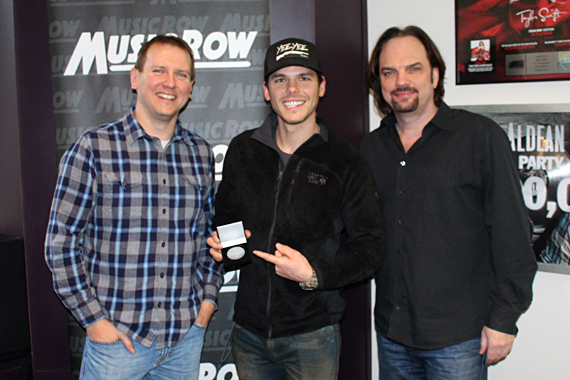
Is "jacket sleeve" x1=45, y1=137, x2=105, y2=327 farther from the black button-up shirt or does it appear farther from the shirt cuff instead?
the black button-up shirt

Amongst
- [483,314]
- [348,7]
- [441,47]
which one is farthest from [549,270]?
[348,7]

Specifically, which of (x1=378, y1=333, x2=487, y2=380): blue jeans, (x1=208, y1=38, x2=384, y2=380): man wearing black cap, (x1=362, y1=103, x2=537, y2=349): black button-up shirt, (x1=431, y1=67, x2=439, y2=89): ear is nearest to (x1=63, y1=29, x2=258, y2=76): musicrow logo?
(x1=208, y1=38, x2=384, y2=380): man wearing black cap

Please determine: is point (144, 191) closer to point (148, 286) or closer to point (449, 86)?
point (148, 286)

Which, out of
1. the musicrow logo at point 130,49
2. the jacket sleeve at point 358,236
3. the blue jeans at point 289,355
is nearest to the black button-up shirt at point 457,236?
the jacket sleeve at point 358,236

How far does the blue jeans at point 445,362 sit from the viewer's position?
1.73m

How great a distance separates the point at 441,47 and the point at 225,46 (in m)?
1.11

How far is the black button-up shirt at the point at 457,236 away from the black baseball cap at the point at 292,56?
0.52 metres

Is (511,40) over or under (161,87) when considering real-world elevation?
over

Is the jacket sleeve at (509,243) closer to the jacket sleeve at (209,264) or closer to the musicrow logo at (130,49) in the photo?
the jacket sleeve at (209,264)

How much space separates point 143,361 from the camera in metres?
1.79

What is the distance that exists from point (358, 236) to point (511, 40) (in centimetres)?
128

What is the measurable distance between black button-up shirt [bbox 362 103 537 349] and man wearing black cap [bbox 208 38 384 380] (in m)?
0.16

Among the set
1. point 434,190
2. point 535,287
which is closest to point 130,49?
point 434,190

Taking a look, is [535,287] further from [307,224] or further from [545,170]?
[307,224]
